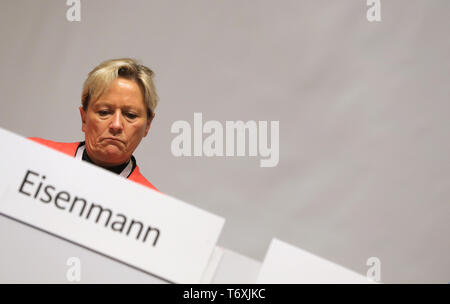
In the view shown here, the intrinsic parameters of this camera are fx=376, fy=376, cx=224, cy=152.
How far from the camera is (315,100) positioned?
5.19ft

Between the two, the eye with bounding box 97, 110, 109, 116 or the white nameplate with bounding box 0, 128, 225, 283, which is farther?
the eye with bounding box 97, 110, 109, 116

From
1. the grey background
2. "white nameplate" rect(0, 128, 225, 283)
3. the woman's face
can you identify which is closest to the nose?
the woman's face

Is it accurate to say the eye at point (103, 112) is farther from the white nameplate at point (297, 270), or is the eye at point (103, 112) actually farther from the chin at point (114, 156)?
the white nameplate at point (297, 270)

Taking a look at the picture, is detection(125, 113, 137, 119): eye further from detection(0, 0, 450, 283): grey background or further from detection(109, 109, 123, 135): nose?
detection(0, 0, 450, 283): grey background

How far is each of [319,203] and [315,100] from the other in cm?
43

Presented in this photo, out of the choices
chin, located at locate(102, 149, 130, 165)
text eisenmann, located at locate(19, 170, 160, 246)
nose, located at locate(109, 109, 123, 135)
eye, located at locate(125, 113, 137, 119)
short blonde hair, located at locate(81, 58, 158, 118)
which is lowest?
text eisenmann, located at locate(19, 170, 160, 246)

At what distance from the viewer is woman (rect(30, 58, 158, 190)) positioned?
38.5 inches

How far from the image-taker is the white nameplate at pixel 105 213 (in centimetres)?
52

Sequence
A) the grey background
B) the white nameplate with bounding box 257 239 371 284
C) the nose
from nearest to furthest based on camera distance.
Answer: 1. the white nameplate with bounding box 257 239 371 284
2. the nose
3. the grey background

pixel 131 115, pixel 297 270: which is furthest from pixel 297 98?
pixel 297 270

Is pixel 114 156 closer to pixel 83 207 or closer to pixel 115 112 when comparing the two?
pixel 115 112

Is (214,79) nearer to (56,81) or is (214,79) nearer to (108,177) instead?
(56,81)
